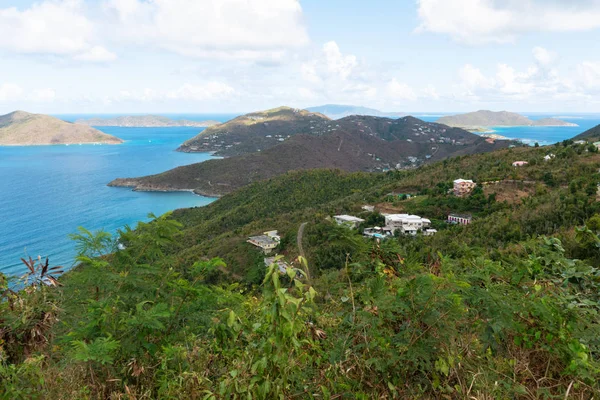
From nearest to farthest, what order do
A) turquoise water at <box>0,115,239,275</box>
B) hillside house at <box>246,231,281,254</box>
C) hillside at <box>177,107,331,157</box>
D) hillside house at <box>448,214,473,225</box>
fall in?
hillside house at <box>448,214,473,225</box> < hillside house at <box>246,231,281,254</box> < turquoise water at <box>0,115,239,275</box> < hillside at <box>177,107,331,157</box>

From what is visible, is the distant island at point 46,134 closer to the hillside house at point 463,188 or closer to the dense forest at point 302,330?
the hillside house at point 463,188

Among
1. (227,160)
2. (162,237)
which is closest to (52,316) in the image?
(162,237)

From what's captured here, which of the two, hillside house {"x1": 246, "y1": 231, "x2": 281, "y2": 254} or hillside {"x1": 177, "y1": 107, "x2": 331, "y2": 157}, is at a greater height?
hillside {"x1": 177, "y1": 107, "x2": 331, "y2": 157}

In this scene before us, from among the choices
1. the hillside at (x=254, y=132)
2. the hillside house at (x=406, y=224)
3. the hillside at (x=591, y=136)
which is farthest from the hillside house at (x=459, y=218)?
the hillside at (x=254, y=132)

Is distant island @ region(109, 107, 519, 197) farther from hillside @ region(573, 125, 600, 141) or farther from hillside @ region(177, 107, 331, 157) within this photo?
hillside @ region(573, 125, 600, 141)

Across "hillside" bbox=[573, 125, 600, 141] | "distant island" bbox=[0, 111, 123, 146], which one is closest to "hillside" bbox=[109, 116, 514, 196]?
"hillside" bbox=[573, 125, 600, 141]

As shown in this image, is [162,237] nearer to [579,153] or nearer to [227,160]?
[579,153]
